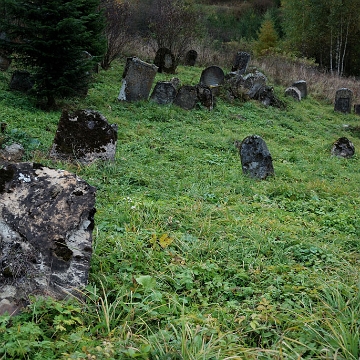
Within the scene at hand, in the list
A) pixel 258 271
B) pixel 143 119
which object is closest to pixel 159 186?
pixel 258 271

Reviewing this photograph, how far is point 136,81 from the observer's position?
A: 1135 centimetres

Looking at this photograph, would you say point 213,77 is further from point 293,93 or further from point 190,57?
point 190,57

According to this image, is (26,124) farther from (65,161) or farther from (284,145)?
(284,145)

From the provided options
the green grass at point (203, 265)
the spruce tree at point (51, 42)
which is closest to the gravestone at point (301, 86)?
the green grass at point (203, 265)

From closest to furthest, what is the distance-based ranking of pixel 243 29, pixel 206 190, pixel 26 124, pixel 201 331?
1. pixel 201 331
2. pixel 206 190
3. pixel 26 124
4. pixel 243 29

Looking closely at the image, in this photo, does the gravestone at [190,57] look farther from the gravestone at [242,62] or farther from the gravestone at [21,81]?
the gravestone at [21,81]

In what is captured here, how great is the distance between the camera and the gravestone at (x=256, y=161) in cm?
701

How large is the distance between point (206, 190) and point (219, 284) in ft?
8.20

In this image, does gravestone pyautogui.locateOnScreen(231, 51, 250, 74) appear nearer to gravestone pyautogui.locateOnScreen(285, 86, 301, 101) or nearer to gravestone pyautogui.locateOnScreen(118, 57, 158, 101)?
gravestone pyautogui.locateOnScreen(285, 86, 301, 101)

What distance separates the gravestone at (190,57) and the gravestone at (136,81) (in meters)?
8.33

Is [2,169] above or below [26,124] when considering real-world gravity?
above

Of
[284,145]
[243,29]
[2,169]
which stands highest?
[243,29]

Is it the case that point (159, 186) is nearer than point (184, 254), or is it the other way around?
point (184, 254)

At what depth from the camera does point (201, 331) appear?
2.67 m
